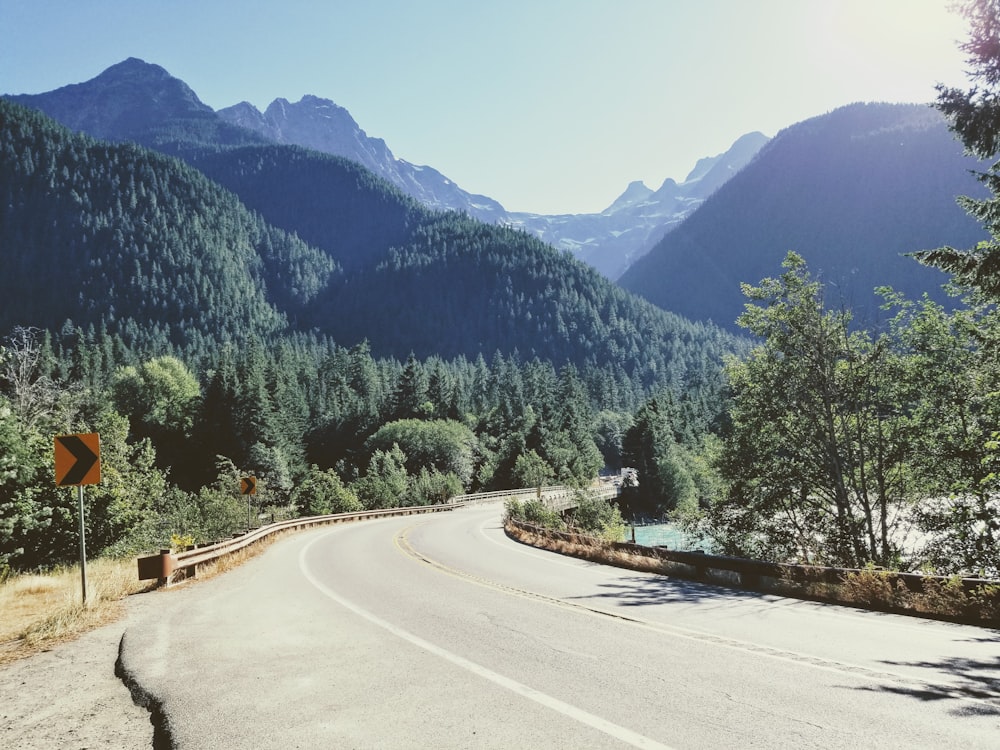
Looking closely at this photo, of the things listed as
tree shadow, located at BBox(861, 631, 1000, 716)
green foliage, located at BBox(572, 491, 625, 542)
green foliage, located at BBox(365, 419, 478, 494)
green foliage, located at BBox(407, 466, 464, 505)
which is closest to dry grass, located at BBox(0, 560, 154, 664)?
tree shadow, located at BBox(861, 631, 1000, 716)

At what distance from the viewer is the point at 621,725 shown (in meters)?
4.57

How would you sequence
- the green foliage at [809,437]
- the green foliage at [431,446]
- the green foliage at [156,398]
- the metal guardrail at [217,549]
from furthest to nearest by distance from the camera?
1. the green foliage at [156,398]
2. the green foliage at [431,446]
3. the green foliage at [809,437]
4. the metal guardrail at [217,549]

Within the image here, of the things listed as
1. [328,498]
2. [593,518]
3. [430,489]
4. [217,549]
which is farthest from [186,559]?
[430,489]

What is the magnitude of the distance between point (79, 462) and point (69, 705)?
222 inches

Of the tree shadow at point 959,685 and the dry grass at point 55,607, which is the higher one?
the tree shadow at point 959,685

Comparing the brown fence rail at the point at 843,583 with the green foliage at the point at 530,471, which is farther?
the green foliage at the point at 530,471

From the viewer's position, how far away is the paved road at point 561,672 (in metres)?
4.51

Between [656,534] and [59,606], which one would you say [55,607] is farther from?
[656,534]

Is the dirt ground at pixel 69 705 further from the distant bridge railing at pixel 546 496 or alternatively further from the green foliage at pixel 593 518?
the distant bridge railing at pixel 546 496

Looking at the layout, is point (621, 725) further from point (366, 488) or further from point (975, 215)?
point (366, 488)

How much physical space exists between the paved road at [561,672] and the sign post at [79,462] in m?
2.37

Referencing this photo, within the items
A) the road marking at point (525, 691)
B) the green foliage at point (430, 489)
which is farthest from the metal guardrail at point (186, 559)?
the green foliage at point (430, 489)

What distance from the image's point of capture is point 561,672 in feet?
19.6

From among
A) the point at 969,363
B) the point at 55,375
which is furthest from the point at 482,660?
the point at 55,375
